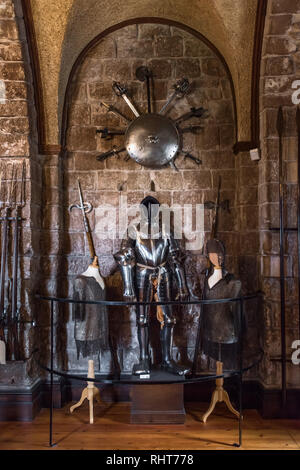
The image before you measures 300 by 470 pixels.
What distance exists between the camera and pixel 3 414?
10.0 feet

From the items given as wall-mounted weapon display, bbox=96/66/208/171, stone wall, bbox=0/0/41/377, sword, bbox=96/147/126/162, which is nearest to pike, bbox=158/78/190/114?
wall-mounted weapon display, bbox=96/66/208/171

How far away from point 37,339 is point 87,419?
723mm

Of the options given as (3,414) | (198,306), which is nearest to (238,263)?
(198,306)

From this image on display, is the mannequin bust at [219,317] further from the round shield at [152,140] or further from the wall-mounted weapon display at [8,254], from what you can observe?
the wall-mounted weapon display at [8,254]

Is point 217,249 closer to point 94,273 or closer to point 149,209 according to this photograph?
point 149,209

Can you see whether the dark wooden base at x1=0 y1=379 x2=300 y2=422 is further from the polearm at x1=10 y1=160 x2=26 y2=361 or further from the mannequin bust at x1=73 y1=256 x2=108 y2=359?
the mannequin bust at x1=73 y1=256 x2=108 y2=359

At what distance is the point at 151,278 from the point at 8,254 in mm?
1116

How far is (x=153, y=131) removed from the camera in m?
3.38

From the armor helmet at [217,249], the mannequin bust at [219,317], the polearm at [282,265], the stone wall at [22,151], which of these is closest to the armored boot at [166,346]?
the mannequin bust at [219,317]

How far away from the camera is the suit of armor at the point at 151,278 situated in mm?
3150

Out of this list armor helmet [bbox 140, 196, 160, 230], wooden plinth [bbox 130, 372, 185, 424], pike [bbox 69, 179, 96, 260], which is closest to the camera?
wooden plinth [bbox 130, 372, 185, 424]

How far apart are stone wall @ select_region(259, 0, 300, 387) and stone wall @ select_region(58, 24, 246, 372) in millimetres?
427

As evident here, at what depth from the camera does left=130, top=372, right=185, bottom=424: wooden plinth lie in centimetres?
296

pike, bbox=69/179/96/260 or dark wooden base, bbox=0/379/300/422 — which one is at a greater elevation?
pike, bbox=69/179/96/260
